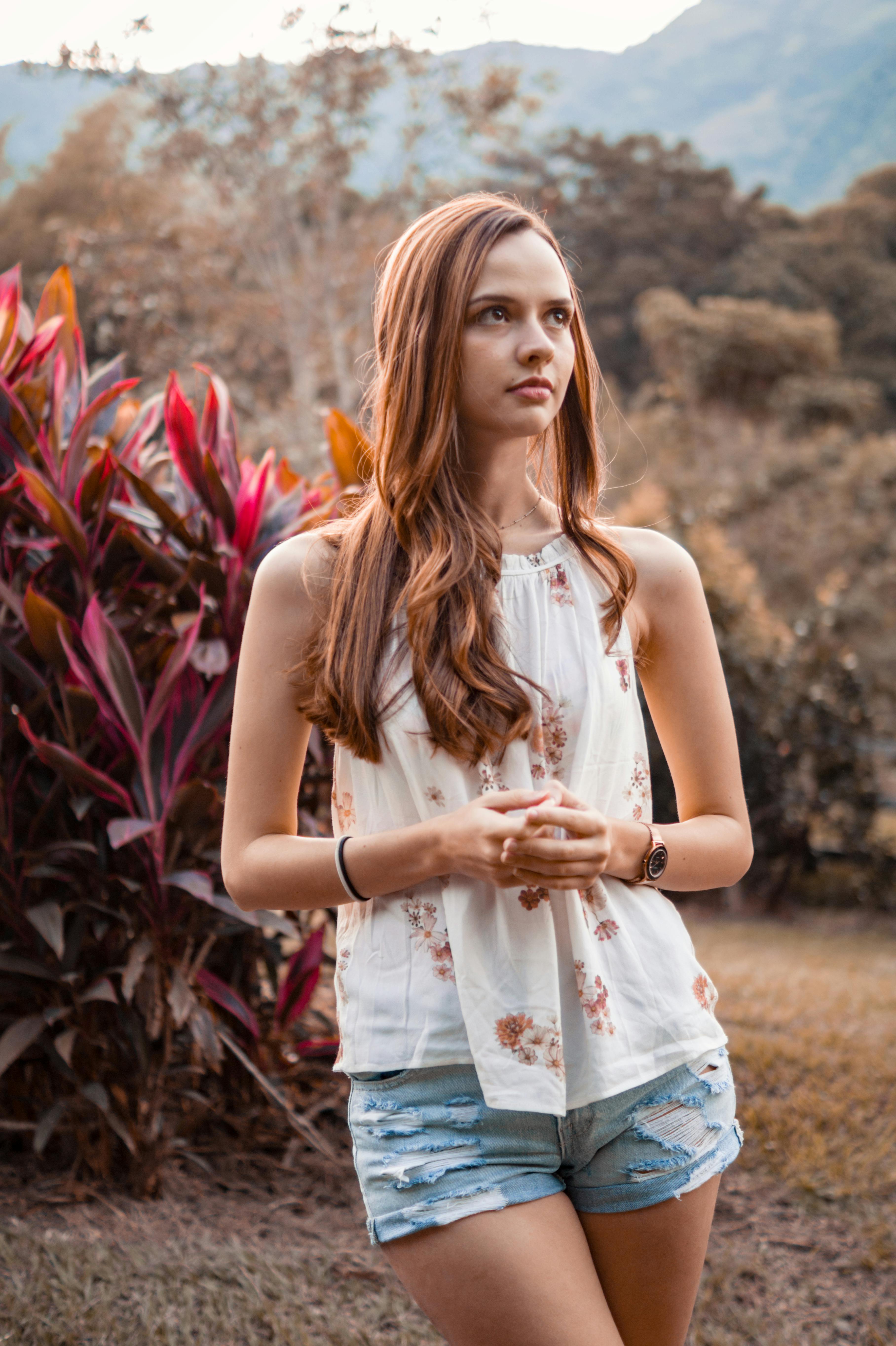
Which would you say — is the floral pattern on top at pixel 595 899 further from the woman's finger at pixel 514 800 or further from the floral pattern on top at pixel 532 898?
the woman's finger at pixel 514 800

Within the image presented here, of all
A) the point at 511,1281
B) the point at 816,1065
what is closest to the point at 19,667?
the point at 511,1281

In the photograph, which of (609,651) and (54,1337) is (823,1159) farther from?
(609,651)

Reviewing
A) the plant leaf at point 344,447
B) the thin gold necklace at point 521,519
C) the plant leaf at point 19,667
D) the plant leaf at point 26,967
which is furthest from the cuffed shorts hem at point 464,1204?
the plant leaf at point 344,447

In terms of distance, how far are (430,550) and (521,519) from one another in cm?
17

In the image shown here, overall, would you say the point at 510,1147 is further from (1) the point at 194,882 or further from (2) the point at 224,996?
(2) the point at 224,996

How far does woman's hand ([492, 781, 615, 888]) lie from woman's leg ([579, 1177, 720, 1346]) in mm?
396

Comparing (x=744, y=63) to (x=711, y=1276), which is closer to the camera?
(x=711, y=1276)

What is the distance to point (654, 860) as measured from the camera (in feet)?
4.25

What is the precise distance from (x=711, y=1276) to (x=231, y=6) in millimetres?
7781

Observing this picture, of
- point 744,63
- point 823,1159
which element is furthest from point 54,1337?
point 744,63

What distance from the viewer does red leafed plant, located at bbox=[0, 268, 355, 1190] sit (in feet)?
7.54

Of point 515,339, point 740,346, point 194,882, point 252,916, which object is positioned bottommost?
point 252,916

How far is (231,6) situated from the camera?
286 inches

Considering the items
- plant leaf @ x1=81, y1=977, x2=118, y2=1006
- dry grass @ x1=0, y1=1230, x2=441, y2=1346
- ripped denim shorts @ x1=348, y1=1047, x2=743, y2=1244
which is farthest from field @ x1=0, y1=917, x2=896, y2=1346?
ripped denim shorts @ x1=348, y1=1047, x2=743, y2=1244
